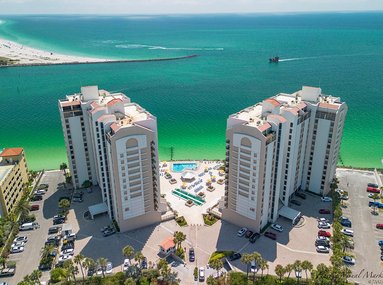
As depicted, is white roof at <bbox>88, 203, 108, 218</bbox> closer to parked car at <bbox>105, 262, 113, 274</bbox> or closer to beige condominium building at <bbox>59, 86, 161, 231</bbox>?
beige condominium building at <bbox>59, 86, 161, 231</bbox>

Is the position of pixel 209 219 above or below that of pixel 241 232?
above

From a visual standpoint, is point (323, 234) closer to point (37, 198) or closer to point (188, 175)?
point (188, 175)

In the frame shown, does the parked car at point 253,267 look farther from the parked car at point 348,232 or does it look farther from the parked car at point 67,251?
the parked car at point 67,251

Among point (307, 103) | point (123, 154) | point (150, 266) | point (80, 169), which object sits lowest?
point (150, 266)

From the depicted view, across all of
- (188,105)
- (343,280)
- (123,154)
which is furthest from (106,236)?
(188,105)

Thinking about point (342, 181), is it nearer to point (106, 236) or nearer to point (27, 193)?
point (106, 236)

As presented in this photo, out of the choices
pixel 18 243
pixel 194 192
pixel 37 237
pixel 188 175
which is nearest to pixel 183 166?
pixel 188 175
